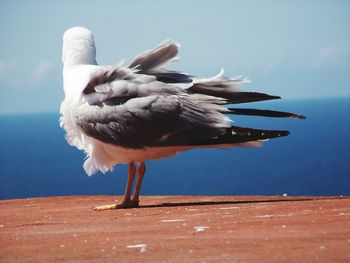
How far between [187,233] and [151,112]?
300cm

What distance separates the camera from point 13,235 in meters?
7.48

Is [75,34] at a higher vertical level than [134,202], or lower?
higher

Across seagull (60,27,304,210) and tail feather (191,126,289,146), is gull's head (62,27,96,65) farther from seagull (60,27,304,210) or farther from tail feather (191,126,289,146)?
tail feather (191,126,289,146)

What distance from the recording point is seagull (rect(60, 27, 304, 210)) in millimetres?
9758

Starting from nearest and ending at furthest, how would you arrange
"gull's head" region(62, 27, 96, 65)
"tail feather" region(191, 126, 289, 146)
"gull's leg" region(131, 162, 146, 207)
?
"tail feather" region(191, 126, 289, 146) → "gull's leg" region(131, 162, 146, 207) → "gull's head" region(62, 27, 96, 65)

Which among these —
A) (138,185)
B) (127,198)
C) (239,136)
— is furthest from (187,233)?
(138,185)

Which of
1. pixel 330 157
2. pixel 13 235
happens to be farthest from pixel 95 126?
pixel 330 157

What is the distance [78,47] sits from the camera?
417 inches

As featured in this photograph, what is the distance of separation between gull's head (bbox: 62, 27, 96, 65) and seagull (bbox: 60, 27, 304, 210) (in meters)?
0.41

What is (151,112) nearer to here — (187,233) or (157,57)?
(157,57)

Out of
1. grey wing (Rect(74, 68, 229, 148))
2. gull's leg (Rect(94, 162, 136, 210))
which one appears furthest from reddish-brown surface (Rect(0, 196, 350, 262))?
grey wing (Rect(74, 68, 229, 148))

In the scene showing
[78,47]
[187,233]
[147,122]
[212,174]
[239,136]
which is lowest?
[187,233]

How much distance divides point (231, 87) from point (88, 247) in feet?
13.2

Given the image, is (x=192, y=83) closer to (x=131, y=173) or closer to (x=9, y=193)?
(x=131, y=173)
